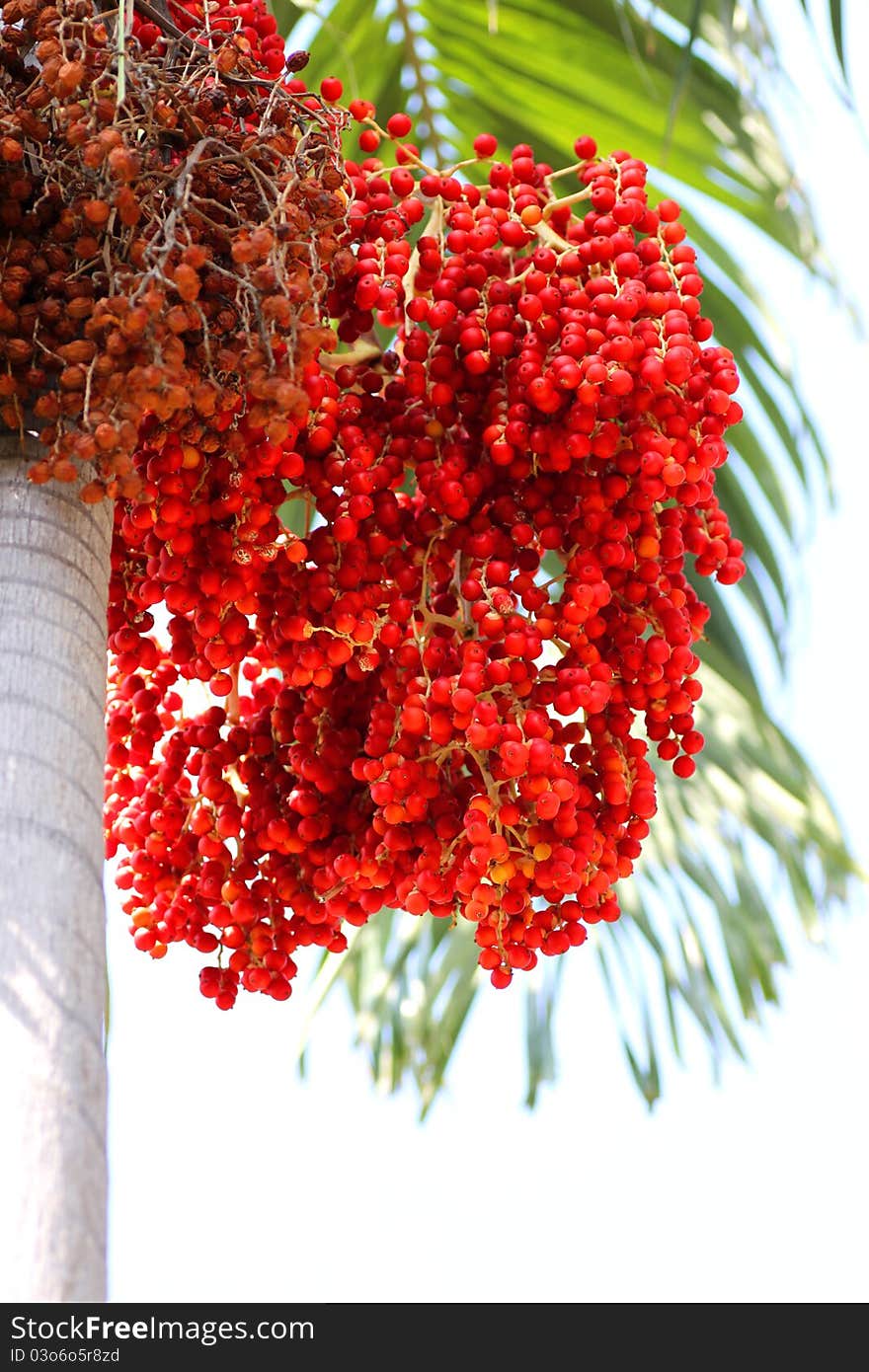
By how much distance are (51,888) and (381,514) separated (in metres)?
0.50

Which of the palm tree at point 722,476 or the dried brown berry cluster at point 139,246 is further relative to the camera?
the palm tree at point 722,476

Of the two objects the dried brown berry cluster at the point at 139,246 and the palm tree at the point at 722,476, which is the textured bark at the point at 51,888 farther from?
the palm tree at the point at 722,476

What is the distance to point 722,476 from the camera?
8.18ft

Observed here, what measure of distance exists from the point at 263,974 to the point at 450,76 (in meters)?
1.51

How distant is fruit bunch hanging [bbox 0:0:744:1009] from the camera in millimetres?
1122

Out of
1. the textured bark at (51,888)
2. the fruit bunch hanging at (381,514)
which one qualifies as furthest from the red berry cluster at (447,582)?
the textured bark at (51,888)

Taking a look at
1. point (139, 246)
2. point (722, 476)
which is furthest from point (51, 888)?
point (722, 476)

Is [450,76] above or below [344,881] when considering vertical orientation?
above

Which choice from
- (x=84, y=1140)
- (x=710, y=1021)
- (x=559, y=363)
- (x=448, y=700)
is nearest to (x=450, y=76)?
(x=559, y=363)

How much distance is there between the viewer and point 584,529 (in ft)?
4.18

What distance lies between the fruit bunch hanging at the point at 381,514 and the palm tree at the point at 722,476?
645 mm

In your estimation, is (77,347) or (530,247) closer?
(77,347)

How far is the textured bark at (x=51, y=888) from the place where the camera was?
825 millimetres
